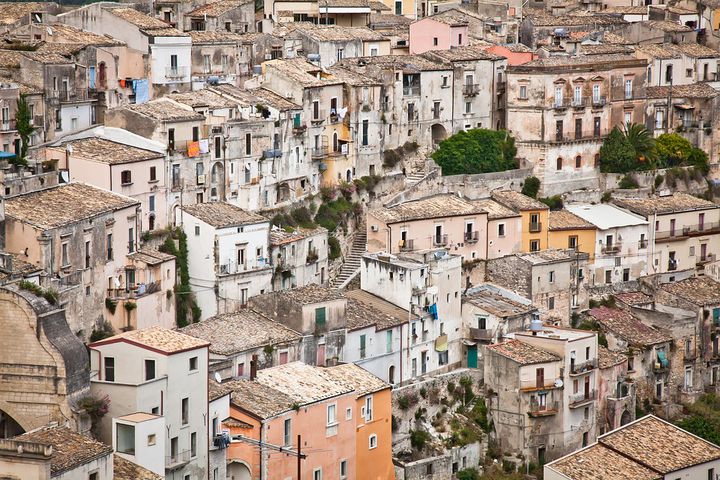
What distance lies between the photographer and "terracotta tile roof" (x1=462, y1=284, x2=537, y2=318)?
94.9 metres

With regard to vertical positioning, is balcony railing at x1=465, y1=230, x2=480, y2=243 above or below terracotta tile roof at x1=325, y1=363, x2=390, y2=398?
above

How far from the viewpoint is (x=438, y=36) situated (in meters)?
114

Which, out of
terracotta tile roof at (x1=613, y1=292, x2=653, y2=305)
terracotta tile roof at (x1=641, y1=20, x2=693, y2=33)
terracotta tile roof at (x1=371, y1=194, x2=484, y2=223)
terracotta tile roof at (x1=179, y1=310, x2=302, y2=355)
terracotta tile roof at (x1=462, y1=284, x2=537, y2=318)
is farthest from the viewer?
terracotta tile roof at (x1=641, y1=20, x2=693, y2=33)

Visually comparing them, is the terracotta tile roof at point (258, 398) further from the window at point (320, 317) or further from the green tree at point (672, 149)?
the green tree at point (672, 149)

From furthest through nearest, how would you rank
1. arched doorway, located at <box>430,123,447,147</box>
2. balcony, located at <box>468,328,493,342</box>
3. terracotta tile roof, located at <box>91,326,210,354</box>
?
arched doorway, located at <box>430,123,447,147</box>, balcony, located at <box>468,328,493,342</box>, terracotta tile roof, located at <box>91,326,210,354</box>

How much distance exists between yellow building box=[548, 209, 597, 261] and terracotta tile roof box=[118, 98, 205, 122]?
61.2 ft

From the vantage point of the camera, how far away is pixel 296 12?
396 feet

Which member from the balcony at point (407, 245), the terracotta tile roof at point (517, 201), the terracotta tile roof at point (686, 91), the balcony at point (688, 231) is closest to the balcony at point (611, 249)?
the balcony at point (688, 231)

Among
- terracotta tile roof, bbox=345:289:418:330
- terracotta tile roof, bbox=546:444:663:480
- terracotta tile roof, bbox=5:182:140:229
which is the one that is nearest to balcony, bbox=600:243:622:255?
terracotta tile roof, bbox=345:289:418:330

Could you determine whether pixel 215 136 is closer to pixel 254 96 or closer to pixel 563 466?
pixel 254 96

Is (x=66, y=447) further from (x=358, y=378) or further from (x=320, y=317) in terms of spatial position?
(x=320, y=317)

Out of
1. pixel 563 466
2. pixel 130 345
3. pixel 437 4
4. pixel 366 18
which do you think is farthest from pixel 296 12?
pixel 130 345

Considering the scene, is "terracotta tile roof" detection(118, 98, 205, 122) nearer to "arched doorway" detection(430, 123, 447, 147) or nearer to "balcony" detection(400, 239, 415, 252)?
"balcony" detection(400, 239, 415, 252)

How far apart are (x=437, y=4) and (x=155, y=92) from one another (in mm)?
32581
